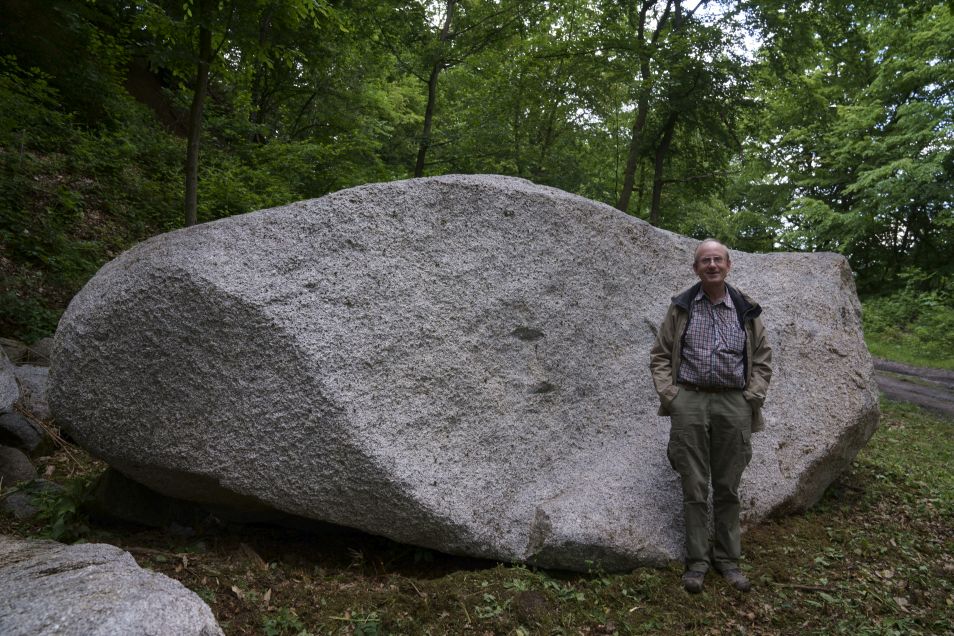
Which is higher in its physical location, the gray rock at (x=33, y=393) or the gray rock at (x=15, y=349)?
the gray rock at (x=15, y=349)

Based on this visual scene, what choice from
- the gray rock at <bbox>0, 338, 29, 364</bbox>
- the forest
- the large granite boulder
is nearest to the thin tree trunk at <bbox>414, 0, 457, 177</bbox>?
the forest

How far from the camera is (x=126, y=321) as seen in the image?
3617 mm

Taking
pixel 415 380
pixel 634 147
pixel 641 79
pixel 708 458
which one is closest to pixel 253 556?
pixel 415 380

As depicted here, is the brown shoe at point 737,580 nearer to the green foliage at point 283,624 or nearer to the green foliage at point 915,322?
the green foliage at point 283,624

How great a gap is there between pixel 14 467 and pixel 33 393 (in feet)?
3.30

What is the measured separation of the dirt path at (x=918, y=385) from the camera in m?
10.6

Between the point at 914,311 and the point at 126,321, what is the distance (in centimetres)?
2043

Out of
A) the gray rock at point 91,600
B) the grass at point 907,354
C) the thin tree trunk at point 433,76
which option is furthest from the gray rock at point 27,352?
the grass at point 907,354

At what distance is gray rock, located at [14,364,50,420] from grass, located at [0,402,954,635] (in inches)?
67.4

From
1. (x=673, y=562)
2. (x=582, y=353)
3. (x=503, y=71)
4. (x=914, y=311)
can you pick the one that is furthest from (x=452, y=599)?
(x=914, y=311)

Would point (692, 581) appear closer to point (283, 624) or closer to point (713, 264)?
point (713, 264)

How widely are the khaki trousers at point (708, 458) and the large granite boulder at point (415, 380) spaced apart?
26 cm

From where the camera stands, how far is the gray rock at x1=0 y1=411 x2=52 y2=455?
5.24 metres

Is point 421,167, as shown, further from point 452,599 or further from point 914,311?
point 914,311
